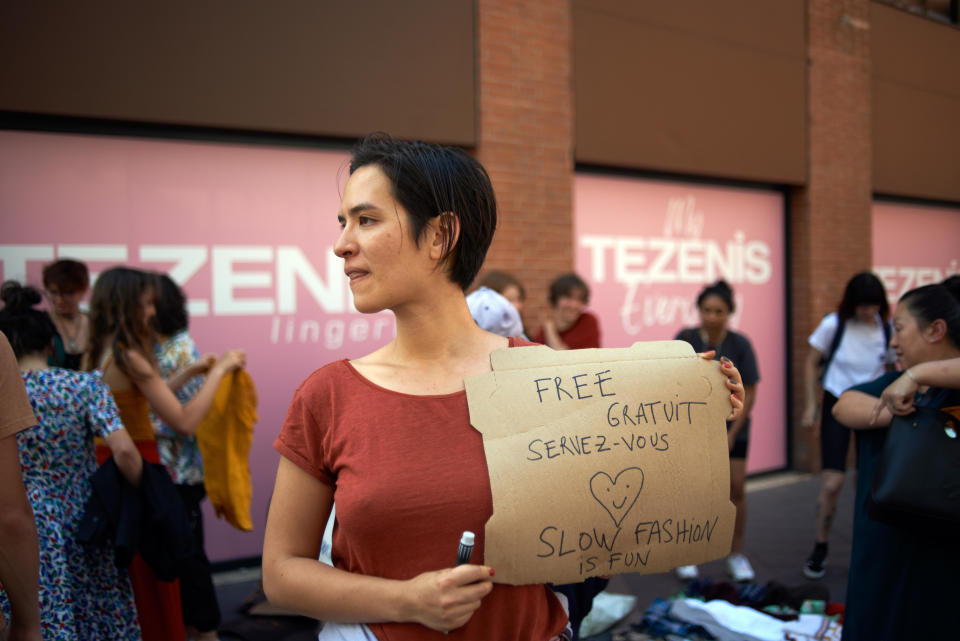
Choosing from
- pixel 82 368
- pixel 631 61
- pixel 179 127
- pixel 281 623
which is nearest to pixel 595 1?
pixel 631 61

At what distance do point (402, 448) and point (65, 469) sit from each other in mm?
2163

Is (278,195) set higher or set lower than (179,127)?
lower

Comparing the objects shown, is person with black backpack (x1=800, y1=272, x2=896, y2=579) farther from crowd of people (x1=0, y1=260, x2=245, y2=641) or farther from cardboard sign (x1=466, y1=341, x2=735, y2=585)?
cardboard sign (x1=466, y1=341, x2=735, y2=585)

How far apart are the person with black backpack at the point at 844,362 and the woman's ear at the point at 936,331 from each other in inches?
106

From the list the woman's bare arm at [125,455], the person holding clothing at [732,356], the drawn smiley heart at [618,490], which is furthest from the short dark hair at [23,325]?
the person holding clothing at [732,356]

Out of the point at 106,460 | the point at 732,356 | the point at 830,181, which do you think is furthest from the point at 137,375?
the point at 830,181

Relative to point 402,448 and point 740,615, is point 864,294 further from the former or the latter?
point 402,448

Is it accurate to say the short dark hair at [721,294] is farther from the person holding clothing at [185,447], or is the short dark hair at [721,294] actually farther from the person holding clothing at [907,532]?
the person holding clothing at [185,447]

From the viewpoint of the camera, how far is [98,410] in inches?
118

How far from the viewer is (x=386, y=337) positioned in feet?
18.7

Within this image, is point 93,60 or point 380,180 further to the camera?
point 93,60

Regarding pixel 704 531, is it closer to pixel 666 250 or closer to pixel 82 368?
pixel 82 368

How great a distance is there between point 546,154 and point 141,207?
3.15 meters

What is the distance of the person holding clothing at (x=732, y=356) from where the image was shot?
5.16m
